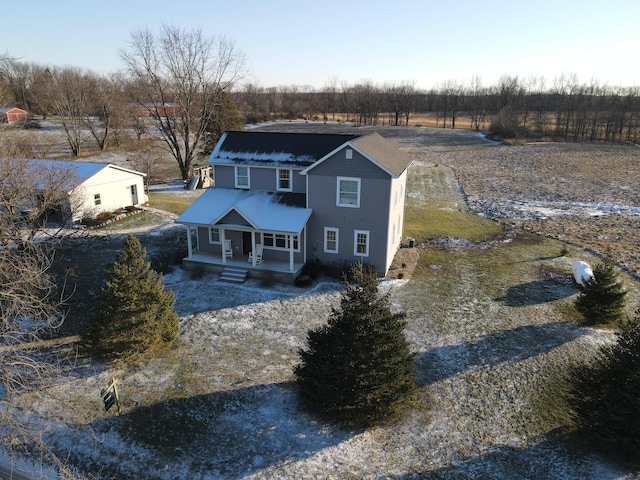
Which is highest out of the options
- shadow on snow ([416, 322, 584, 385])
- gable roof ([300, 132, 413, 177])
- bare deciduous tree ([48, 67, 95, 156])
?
bare deciduous tree ([48, 67, 95, 156])

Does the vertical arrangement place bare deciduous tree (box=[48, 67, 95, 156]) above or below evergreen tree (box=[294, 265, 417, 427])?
above

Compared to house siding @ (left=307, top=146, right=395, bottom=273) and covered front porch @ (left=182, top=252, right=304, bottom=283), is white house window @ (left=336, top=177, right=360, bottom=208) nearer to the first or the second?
house siding @ (left=307, top=146, right=395, bottom=273)

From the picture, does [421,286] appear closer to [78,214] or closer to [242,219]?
[242,219]

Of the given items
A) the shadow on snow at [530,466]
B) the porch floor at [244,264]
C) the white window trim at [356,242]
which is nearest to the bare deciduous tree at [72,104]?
the porch floor at [244,264]

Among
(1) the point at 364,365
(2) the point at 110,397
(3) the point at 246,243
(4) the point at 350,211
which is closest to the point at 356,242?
(4) the point at 350,211

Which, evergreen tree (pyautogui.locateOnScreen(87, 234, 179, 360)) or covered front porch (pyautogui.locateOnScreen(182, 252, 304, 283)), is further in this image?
covered front porch (pyautogui.locateOnScreen(182, 252, 304, 283))

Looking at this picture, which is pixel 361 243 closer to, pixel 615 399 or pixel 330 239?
pixel 330 239

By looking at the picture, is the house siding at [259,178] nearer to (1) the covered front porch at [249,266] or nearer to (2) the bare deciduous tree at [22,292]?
(1) the covered front porch at [249,266]

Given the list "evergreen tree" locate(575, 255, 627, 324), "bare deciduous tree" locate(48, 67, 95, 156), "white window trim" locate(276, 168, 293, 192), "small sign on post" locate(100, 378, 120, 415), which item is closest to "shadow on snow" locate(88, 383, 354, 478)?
"small sign on post" locate(100, 378, 120, 415)
